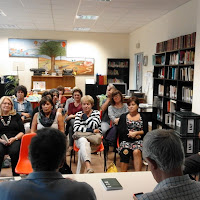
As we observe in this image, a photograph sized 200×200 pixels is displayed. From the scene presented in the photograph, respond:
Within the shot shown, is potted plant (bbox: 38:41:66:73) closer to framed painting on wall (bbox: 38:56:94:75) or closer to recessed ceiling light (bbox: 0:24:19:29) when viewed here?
framed painting on wall (bbox: 38:56:94:75)

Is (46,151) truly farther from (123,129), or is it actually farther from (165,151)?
(123,129)

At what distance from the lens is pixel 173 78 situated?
5613 mm

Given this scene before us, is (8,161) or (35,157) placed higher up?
(35,157)

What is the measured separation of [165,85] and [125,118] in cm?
234

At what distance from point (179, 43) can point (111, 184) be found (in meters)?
4.17

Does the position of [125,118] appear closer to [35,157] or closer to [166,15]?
[35,157]

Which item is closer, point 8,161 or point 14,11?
point 8,161

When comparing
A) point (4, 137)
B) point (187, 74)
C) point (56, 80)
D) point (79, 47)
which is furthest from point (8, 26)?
point (187, 74)

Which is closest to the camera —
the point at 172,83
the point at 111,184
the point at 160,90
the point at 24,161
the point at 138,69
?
the point at 111,184

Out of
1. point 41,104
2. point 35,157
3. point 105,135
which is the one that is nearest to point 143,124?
point 105,135

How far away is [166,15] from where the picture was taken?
668 centimetres

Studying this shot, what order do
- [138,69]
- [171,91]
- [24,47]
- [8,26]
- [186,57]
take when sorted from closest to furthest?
1. [186,57]
2. [171,91]
3. [8,26]
4. [138,69]
5. [24,47]

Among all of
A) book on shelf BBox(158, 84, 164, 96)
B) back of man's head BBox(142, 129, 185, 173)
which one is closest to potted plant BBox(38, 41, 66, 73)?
book on shelf BBox(158, 84, 164, 96)

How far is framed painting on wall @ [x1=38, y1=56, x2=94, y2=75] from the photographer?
32.7 feet
